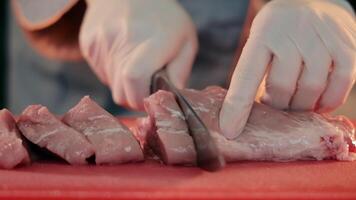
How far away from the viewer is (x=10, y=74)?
2488 mm

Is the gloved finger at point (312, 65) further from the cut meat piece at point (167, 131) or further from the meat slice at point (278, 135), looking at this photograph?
the cut meat piece at point (167, 131)

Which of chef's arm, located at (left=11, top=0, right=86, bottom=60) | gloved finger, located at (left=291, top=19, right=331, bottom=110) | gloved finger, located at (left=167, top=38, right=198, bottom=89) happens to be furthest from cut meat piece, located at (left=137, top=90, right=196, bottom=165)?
chef's arm, located at (left=11, top=0, right=86, bottom=60)

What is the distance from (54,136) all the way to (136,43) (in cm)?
51

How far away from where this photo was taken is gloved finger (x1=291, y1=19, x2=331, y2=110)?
1.36m

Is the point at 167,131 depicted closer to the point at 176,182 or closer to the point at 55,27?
the point at 176,182

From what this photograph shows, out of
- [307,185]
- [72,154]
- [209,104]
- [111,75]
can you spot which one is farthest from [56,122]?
[111,75]

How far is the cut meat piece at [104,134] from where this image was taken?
3.97ft

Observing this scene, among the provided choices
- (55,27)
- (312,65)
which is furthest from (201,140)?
(55,27)

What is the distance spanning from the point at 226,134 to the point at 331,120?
0.20 m

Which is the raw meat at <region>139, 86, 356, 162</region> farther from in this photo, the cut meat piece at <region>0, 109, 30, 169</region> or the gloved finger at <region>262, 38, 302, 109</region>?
the cut meat piece at <region>0, 109, 30, 169</region>

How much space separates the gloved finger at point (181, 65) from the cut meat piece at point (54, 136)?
1.50ft

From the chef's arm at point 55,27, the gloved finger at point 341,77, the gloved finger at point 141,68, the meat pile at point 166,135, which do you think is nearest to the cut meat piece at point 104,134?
the meat pile at point 166,135

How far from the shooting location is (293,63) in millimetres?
1341

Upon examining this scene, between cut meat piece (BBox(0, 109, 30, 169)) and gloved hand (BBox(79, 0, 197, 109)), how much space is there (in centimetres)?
42
